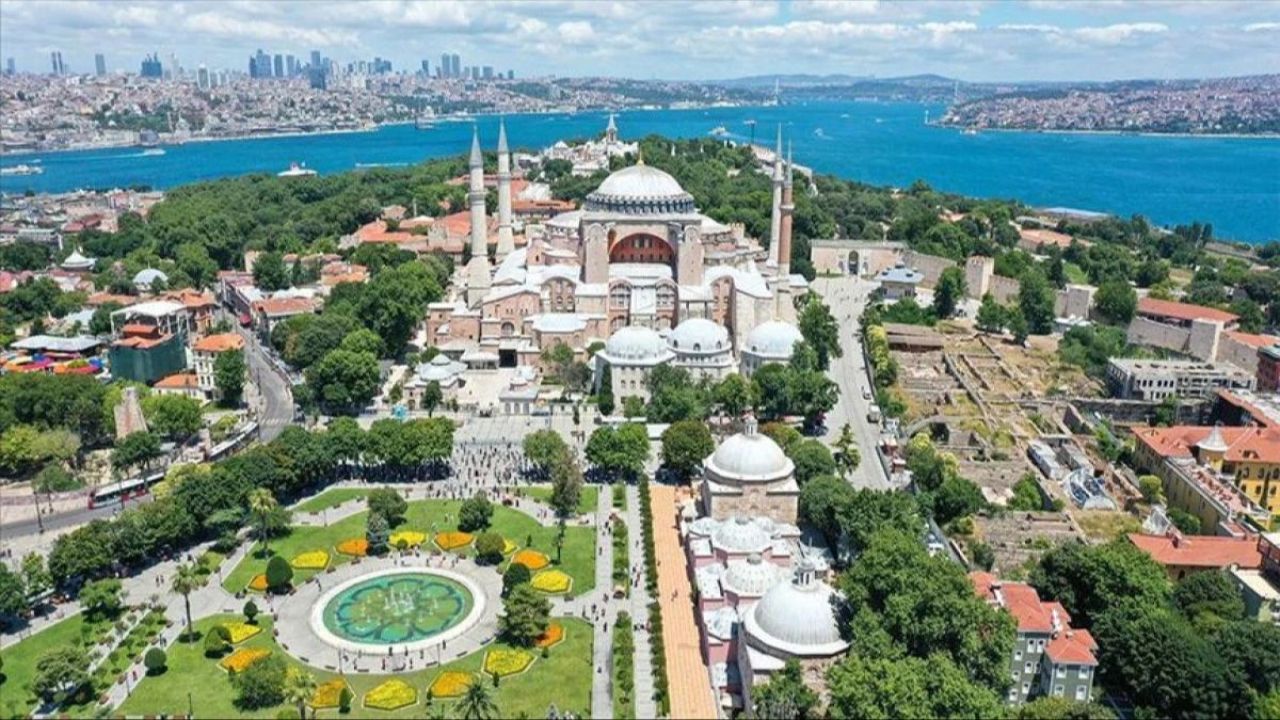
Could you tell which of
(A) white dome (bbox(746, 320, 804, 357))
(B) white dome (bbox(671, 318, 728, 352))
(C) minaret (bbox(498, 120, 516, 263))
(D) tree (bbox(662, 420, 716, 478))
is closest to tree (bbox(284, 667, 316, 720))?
(D) tree (bbox(662, 420, 716, 478))

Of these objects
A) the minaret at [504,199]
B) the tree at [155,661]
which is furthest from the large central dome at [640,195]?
the tree at [155,661]

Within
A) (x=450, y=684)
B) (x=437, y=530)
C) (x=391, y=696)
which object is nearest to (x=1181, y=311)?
(x=437, y=530)

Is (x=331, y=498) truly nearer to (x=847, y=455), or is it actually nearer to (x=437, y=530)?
(x=437, y=530)

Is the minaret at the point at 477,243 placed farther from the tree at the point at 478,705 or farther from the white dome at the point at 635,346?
the tree at the point at 478,705

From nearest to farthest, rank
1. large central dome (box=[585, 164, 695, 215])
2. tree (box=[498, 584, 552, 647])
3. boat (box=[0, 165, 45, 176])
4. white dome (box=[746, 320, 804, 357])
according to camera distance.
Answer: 1. tree (box=[498, 584, 552, 647])
2. white dome (box=[746, 320, 804, 357])
3. large central dome (box=[585, 164, 695, 215])
4. boat (box=[0, 165, 45, 176])

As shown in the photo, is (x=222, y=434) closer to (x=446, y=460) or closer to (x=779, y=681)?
(x=446, y=460)

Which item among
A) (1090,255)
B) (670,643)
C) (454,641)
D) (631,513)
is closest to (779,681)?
(670,643)

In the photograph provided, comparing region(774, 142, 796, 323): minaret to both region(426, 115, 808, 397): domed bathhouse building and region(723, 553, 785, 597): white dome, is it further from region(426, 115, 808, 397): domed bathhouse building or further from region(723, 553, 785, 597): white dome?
region(723, 553, 785, 597): white dome
